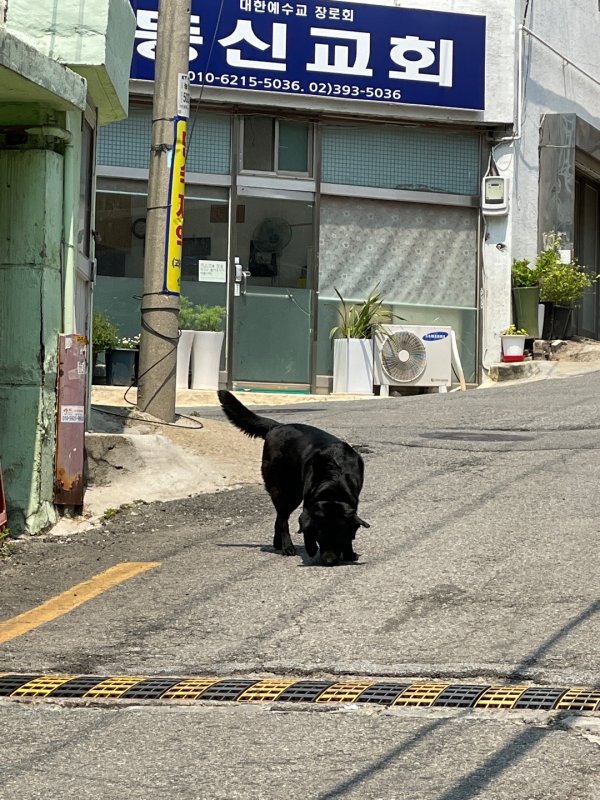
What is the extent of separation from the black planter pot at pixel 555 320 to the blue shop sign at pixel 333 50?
348cm

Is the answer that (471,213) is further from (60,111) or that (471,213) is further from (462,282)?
(60,111)

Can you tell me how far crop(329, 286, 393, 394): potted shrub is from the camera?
19.8m

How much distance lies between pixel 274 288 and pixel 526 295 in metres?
4.09

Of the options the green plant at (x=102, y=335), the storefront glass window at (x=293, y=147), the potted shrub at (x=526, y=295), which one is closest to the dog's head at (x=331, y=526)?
the green plant at (x=102, y=335)

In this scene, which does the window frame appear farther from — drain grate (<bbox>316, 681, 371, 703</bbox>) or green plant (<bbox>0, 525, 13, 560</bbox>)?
drain grate (<bbox>316, 681, 371, 703</bbox>)

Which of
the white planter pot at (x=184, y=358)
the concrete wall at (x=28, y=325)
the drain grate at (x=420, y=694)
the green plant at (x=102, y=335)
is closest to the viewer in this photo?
the drain grate at (x=420, y=694)

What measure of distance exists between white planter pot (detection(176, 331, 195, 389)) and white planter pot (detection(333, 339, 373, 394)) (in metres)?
2.34

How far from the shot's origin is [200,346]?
19.1 metres

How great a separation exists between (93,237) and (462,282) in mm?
10775

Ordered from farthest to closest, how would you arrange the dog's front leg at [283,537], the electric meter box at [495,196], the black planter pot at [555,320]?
the black planter pot at [555,320]
the electric meter box at [495,196]
the dog's front leg at [283,537]

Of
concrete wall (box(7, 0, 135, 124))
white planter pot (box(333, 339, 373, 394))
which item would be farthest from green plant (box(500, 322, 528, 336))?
concrete wall (box(7, 0, 135, 124))

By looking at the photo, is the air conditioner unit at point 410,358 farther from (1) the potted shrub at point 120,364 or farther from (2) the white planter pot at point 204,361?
(1) the potted shrub at point 120,364

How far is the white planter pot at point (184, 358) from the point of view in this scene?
18.9m

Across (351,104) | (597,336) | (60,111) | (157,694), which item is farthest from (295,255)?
(157,694)
